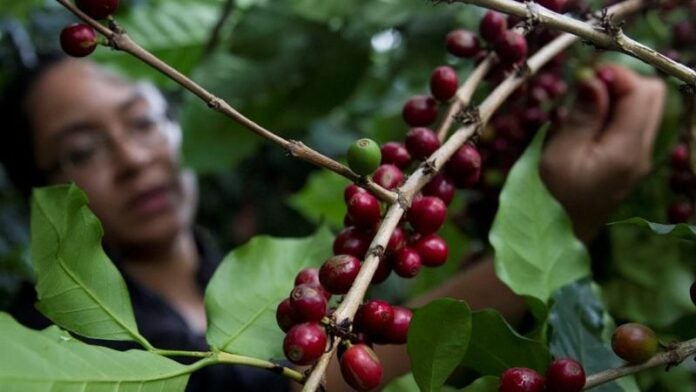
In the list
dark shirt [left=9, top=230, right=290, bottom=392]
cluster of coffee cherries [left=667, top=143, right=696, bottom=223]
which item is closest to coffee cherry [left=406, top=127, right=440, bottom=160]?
cluster of coffee cherries [left=667, top=143, right=696, bottom=223]

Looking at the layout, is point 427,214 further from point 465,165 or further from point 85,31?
point 85,31

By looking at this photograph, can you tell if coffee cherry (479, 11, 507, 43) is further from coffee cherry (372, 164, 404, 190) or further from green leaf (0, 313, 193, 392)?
green leaf (0, 313, 193, 392)

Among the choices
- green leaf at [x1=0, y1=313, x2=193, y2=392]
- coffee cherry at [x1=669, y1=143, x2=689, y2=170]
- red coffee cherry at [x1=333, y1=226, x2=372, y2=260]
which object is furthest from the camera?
coffee cherry at [x1=669, y1=143, x2=689, y2=170]

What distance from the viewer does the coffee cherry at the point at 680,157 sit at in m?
0.60

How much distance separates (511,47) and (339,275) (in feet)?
0.70

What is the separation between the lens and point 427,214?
0.39 meters

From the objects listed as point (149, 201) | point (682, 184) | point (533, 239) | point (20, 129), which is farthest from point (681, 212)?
point (20, 129)

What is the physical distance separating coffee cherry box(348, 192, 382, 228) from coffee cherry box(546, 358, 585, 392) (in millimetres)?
108

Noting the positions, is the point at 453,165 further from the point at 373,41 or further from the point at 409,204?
the point at 373,41

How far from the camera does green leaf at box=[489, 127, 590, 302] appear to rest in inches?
18.2

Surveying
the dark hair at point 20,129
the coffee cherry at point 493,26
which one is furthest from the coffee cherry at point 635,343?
the dark hair at point 20,129

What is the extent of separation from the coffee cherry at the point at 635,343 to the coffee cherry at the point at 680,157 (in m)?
0.29

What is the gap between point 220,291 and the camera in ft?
1.38

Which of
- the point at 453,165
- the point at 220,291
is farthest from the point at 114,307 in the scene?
the point at 453,165
